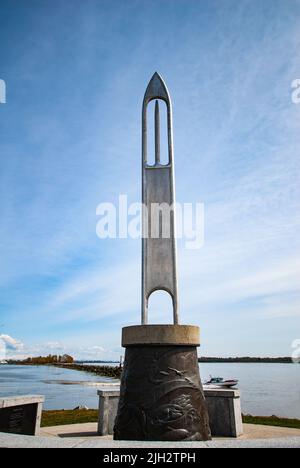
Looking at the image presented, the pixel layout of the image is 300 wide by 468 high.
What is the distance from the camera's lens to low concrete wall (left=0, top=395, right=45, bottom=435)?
876 cm

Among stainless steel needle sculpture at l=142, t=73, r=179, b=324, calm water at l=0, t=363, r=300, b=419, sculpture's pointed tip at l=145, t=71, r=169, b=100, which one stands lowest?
calm water at l=0, t=363, r=300, b=419

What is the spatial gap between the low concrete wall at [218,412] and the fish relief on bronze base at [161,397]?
273 centimetres

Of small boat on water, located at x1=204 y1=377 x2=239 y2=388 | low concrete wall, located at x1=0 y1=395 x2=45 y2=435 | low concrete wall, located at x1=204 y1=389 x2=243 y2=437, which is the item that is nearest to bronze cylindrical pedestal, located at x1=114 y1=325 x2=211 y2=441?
low concrete wall, located at x1=204 y1=389 x2=243 y2=437

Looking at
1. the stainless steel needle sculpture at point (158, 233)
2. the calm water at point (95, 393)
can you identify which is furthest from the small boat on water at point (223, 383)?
the stainless steel needle sculpture at point (158, 233)

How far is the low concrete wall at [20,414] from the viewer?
8.76 m

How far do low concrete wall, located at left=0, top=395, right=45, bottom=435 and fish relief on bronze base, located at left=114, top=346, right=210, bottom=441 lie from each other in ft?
9.97

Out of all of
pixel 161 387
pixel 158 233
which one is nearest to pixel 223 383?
pixel 158 233

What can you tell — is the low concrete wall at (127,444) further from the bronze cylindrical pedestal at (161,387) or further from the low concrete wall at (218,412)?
the low concrete wall at (218,412)

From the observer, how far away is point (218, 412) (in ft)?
33.4

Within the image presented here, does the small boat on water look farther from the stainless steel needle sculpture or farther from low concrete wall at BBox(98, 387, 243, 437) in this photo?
the stainless steel needle sculpture

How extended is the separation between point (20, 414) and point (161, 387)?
431 centimetres
